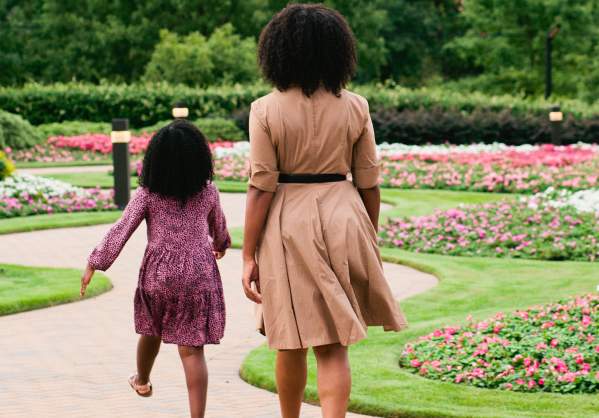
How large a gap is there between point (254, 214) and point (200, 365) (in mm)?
885

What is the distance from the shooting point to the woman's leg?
14.5 feet

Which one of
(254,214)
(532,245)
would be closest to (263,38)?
(254,214)

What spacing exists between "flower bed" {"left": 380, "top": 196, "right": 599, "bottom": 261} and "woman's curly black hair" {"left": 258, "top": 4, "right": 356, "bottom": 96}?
6907 millimetres

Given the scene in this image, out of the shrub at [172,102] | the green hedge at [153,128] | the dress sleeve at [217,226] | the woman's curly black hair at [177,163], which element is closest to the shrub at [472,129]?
the shrub at [172,102]

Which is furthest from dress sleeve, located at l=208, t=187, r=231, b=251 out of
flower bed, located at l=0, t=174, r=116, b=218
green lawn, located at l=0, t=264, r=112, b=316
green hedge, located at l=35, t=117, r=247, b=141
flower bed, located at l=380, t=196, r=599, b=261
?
green hedge, located at l=35, t=117, r=247, b=141

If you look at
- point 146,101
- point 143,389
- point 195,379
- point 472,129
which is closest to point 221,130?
→ point 146,101

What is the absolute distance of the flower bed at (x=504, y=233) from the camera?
1123cm

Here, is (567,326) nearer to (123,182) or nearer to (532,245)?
(532,245)

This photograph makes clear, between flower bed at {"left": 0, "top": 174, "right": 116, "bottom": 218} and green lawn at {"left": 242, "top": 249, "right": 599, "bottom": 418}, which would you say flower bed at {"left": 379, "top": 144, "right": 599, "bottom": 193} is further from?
green lawn at {"left": 242, "top": 249, "right": 599, "bottom": 418}

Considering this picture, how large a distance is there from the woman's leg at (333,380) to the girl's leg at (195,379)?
0.71m

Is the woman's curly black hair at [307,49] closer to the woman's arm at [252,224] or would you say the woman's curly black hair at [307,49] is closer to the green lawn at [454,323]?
the woman's arm at [252,224]

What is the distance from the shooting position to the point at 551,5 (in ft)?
144

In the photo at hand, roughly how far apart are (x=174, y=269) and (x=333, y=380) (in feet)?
3.17

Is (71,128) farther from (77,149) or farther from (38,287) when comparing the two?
(38,287)
